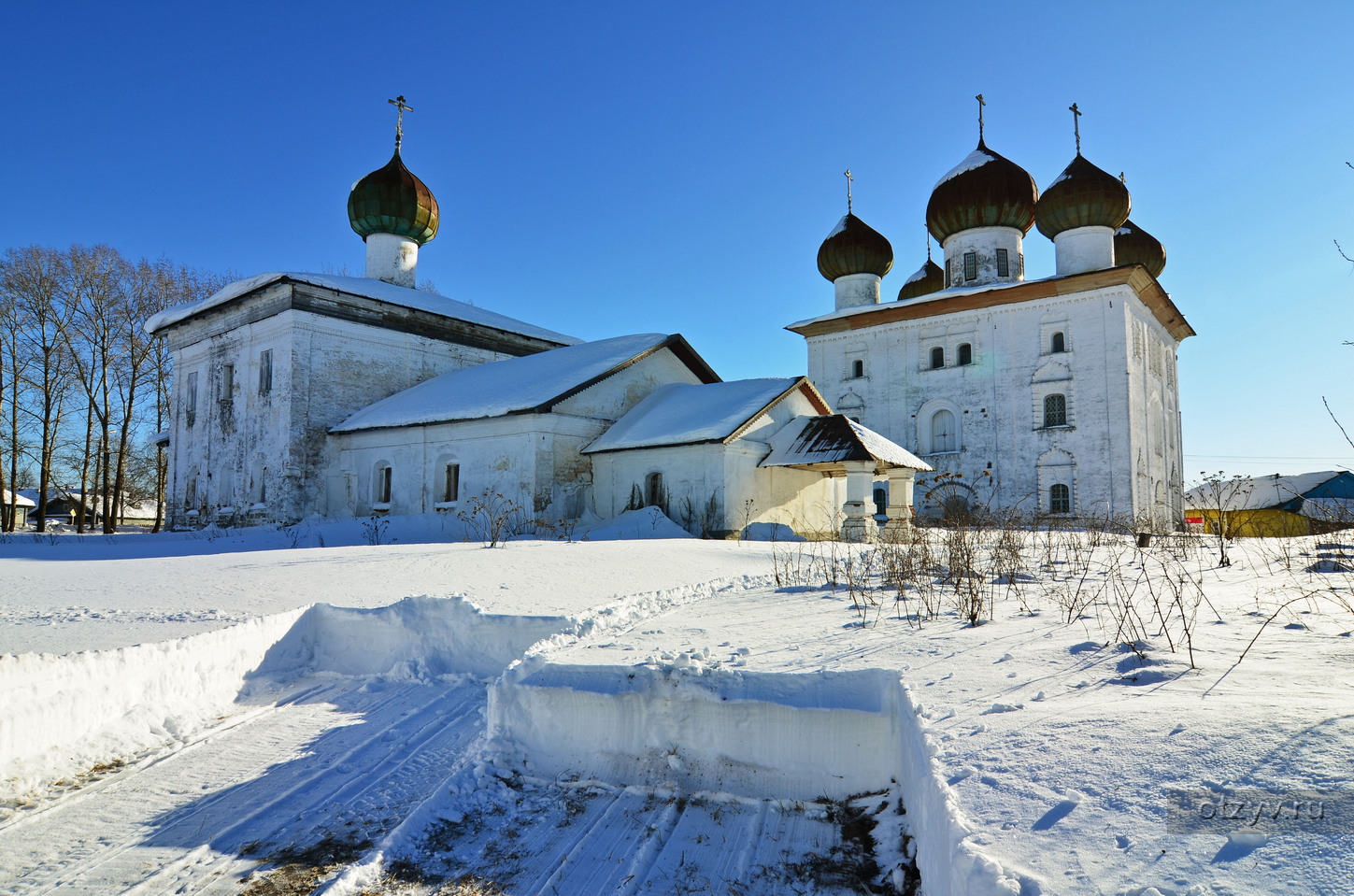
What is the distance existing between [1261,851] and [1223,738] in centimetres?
65

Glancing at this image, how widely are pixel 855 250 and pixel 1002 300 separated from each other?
19.6 feet

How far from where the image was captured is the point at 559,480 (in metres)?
16.9

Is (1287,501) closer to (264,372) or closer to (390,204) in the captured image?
(390,204)

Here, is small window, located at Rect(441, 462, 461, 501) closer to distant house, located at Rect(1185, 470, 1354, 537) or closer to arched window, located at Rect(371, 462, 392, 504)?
arched window, located at Rect(371, 462, 392, 504)

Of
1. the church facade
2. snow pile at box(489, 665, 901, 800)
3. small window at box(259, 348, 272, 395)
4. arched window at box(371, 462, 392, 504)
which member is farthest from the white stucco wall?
snow pile at box(489, 665, 901, 800)

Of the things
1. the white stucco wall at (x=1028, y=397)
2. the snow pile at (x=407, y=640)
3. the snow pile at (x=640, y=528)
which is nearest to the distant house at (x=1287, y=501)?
the white stucco wall at (x=1028, y=397)

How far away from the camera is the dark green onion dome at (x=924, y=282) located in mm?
32438

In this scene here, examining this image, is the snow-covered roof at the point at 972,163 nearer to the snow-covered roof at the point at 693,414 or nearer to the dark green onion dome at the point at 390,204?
the snow-covered roof at the point at 693,414

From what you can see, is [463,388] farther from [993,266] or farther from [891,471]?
[993,266]

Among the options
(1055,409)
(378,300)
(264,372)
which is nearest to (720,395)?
(378,300)

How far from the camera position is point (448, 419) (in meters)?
17.6

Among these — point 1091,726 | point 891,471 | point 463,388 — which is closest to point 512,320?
point 463,388

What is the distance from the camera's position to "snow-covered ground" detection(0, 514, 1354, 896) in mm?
2244

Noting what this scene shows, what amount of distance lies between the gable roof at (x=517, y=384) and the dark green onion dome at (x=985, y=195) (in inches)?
410
